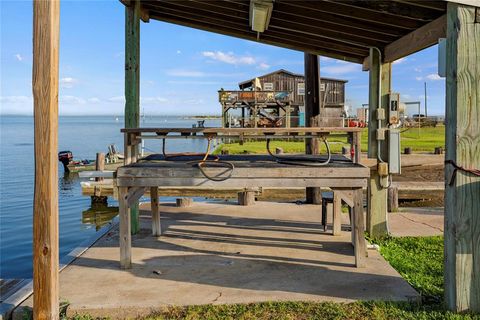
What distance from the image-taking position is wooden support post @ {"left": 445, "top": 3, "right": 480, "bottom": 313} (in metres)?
3.95

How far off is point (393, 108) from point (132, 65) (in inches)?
163

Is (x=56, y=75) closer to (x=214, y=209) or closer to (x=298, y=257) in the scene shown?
(x=298, y=257)

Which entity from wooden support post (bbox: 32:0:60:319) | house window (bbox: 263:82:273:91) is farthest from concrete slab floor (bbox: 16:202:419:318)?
house window (bbox: 263:82:273:91)

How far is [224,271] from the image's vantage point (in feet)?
16.9

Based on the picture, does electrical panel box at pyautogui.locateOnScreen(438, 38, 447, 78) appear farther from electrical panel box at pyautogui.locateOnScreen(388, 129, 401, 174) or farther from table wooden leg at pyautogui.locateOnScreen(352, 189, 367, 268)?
electrical panel box at pyautogui.locateOnScreen(388, 129, 401, 174)

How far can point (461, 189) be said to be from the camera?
13.1 feet

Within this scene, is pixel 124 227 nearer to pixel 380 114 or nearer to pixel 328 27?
pixel 328 27

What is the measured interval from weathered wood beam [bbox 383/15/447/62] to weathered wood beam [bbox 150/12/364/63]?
3.78 ft

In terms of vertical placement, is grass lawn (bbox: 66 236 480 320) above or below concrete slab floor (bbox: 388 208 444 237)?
below

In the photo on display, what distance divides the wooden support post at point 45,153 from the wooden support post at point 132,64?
3.07 meters

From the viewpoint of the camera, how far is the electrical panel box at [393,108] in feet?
22.4

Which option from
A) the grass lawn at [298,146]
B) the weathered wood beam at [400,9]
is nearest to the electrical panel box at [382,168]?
the weathered wood beam at [400,9]

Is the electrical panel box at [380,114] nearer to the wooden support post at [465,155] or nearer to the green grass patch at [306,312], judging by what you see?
the wooden support post at [465,155]

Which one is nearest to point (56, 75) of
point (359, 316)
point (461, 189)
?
point (359, 316)
